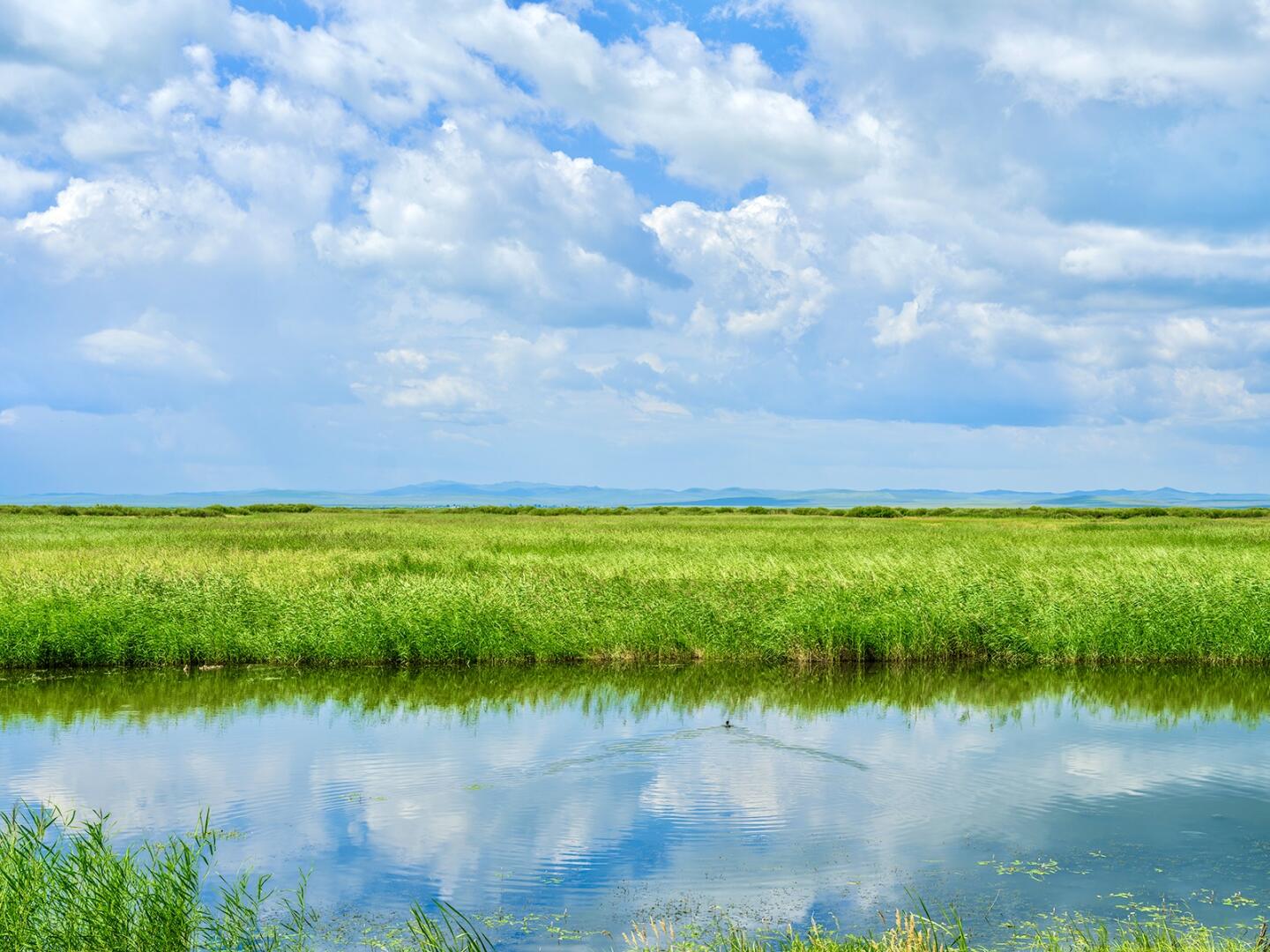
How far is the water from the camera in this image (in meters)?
9.38

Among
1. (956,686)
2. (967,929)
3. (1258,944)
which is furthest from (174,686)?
(1258,944)

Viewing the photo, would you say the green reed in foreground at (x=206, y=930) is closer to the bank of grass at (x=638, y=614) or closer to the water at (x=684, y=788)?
the water at (x=684, y=788)

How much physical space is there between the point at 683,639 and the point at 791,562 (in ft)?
29.7

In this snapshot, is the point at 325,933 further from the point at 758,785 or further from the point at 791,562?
the point at 791,562

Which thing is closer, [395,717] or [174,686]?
[395,717]

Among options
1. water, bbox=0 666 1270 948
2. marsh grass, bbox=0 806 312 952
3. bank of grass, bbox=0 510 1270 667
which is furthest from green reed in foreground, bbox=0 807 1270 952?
bank of grass, bbox=0 510 1270 667

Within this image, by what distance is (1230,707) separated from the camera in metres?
18.2

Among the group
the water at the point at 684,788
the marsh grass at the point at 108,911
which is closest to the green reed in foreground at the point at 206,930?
the marsh grass at the point at 108,911

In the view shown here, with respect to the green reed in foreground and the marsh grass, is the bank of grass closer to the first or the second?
the green reed in foreground

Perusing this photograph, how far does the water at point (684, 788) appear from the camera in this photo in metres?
9.38

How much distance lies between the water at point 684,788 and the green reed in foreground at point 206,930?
379 millimetres

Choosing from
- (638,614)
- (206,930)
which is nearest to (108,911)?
(206,930)

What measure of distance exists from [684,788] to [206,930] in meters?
6.39

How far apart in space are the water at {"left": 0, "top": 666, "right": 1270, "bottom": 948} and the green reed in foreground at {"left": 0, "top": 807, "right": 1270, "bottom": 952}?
38 centimetres
